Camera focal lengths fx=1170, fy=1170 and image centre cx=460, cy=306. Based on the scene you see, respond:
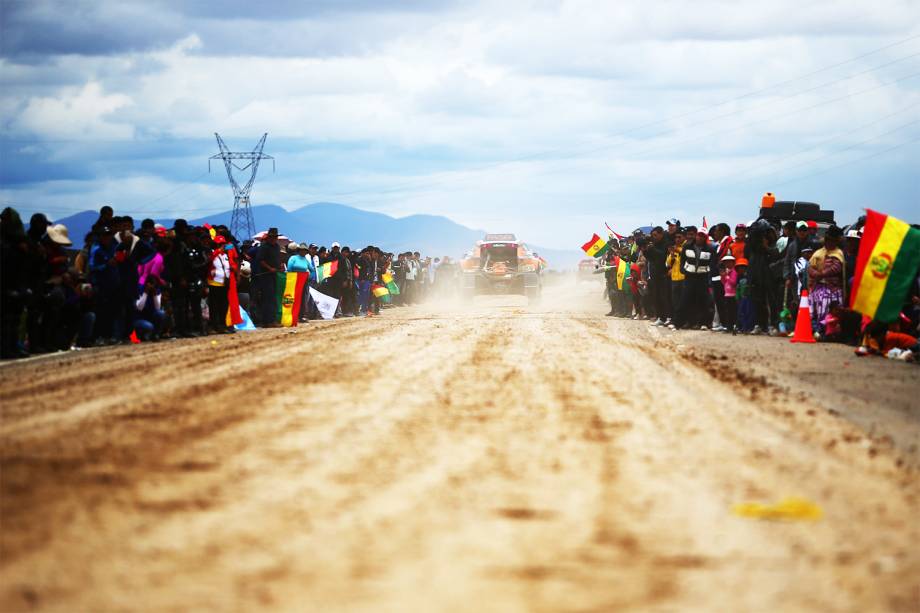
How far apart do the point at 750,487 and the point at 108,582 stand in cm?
366

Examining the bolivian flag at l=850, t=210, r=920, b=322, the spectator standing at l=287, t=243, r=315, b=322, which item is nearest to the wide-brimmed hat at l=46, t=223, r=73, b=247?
the spectator standing at l=287, t=243, r=315, b=322

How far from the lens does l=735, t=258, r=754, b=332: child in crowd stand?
70.3ft

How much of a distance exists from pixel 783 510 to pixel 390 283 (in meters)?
35.0

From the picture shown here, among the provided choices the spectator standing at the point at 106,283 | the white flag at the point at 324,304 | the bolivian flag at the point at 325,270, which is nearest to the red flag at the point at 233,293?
the spectator standing at the point at 106,283

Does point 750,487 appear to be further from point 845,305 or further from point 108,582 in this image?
point 845,305

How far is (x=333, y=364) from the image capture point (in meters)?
13.8

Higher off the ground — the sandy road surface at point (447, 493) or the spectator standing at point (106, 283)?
the spectator standing at point (106, 283)

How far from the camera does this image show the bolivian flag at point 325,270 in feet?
106

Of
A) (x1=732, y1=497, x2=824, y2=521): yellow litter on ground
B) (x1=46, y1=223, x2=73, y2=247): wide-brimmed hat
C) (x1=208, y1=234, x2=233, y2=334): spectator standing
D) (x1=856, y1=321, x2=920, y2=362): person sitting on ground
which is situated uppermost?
(x1=46, y1=223, x2=73, y2=247): wide-brimmed hat

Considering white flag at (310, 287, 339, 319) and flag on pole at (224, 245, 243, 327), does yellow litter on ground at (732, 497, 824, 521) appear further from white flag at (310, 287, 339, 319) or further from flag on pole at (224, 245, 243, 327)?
white flag at (310, 287, 339, 319)

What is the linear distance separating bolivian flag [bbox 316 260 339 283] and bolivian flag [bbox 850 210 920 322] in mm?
18424

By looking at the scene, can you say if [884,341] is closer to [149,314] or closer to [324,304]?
[149,314]

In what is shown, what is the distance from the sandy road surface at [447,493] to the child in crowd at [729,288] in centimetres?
969

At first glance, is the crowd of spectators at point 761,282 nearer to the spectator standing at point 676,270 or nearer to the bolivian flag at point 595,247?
the spectator standing at point 676,270
